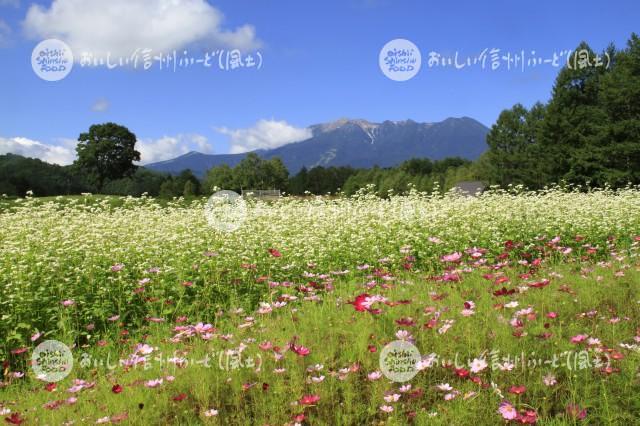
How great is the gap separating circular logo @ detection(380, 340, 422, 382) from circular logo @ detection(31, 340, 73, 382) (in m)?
3.01

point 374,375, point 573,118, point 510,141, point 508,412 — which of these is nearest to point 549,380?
point 508,412

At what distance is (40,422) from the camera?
3.21 m

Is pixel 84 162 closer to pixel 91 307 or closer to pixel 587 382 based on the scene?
pixel 91 307

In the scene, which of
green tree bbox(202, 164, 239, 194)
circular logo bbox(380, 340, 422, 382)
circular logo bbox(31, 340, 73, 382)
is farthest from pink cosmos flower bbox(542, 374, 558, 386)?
green tree bbox(202, 164, 239, 194)

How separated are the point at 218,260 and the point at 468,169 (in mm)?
59871

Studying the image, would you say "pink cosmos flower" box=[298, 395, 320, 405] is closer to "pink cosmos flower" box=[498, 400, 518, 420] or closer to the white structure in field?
"pink cosmos flower" box=[498, 400, 518, 420]

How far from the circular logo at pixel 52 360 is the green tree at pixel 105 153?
2693 inches

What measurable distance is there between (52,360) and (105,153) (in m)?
72.0

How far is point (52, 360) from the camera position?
475cm

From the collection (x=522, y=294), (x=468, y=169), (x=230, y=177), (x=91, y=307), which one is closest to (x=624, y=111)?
(x=468, y=169)

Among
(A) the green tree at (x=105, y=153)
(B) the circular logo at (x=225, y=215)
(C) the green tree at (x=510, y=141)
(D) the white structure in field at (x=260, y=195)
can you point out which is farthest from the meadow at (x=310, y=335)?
(A) the green tree at (x=105, y=153)

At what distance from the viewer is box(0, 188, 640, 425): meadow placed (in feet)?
10.4

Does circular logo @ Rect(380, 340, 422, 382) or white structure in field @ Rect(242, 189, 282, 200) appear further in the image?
white structure in field @ Rect(242, 189, 282, 200)

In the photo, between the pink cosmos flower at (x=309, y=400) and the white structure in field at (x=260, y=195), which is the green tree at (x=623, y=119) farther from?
the pink cosmos flower at (x=309, y=400)
